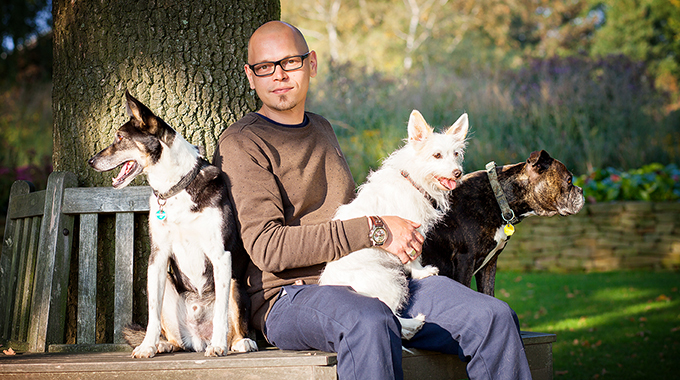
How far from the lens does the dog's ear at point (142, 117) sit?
2625 mm

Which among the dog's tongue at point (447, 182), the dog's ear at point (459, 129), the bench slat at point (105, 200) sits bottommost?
the dog's tongue at point (447, 182)

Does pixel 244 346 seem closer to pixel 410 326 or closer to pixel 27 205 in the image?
pixel 410 326

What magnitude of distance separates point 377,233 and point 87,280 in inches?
63.4

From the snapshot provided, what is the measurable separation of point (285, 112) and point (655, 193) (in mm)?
7115

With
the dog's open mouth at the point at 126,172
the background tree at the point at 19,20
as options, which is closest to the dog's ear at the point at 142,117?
the dog's open mouth at the point at 126,172

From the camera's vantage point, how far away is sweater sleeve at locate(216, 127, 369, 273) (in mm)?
2693

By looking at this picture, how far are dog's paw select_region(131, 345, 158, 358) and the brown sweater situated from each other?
0.54m

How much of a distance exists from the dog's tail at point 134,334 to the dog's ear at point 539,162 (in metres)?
2.37

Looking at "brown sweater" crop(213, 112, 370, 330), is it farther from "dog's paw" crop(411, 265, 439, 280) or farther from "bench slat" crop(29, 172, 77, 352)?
"bench slat" crop(29, 172, 77, 352)

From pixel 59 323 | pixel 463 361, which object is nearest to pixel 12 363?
pixel 59 323

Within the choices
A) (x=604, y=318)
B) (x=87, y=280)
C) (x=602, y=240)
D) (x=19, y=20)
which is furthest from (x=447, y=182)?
(x=19, y=20)

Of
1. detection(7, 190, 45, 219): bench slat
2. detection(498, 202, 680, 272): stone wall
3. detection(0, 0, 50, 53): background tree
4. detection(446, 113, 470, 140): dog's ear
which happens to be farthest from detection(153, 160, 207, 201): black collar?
detection(0, 0, 50, 53): background tree

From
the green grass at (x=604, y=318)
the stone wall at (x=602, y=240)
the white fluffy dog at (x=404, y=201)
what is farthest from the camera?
the stone wall at (x=602, y=240)

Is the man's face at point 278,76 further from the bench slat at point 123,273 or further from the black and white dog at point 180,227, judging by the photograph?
the bench slat at point 123,273
